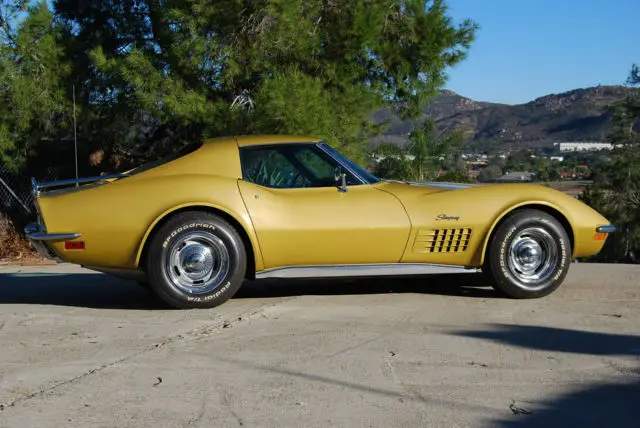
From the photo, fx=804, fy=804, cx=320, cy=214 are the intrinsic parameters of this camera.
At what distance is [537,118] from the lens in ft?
533

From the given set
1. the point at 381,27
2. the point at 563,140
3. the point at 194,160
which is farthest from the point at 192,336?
the point at 563,140

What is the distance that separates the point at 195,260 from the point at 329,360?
191cm

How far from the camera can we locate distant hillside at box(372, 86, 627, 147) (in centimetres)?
14018

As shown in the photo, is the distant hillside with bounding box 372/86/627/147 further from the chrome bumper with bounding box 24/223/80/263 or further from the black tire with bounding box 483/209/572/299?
the chrome bumper with bounding box 24/223/80/263

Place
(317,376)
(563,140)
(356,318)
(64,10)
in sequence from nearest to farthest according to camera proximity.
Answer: (317,376)
(356,318)
(64,10)
(563,140)

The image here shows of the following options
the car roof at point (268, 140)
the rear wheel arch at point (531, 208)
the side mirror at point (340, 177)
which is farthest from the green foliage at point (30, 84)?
the rear wheel arch at point (531, 208)

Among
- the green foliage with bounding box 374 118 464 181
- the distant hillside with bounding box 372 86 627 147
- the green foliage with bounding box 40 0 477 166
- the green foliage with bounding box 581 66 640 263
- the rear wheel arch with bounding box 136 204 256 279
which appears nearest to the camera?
the rear wheel arch with bounding box 136 204 256 279

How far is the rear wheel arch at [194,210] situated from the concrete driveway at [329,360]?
41cm

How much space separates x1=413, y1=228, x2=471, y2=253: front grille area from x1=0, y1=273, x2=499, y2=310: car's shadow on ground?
35 cm

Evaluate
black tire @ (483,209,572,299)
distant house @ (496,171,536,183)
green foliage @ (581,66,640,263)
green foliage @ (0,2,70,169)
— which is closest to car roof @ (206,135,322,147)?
black tire @ (483,209,572,299)

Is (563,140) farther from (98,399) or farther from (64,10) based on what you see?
(98,399)

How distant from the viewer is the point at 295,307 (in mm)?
6184

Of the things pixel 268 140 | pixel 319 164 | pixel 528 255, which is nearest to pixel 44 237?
pixel 268 140

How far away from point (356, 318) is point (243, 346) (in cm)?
109
